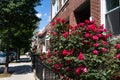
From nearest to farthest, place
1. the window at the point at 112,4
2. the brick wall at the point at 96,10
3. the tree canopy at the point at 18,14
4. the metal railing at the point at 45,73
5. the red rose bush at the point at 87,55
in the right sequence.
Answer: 1. the red rose bush at the point at 87,55
2. the window at the point at 112,4
3. the metal railing at the point at 45,73
4. the brick wall at the point at 96,10
5. the tree canopy at the point at 18,14

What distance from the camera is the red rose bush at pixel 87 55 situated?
5.87 metres

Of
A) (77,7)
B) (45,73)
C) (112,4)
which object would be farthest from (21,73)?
(112,4)

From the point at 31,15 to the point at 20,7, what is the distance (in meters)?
1.42

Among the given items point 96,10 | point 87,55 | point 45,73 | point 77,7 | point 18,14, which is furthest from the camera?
point 18,14

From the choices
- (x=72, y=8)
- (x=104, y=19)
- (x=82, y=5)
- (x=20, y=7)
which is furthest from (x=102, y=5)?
(x=20, y=7)

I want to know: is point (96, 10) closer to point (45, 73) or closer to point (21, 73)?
point (45, 73)

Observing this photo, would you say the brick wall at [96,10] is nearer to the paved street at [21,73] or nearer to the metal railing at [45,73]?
the metal railing at [45,73]

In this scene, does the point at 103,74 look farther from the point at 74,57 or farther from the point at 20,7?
the point at 20,7

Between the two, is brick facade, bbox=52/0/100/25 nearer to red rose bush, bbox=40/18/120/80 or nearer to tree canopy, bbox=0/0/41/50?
tree canopy, bbox=0/0/41/50

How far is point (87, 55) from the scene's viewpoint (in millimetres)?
5941

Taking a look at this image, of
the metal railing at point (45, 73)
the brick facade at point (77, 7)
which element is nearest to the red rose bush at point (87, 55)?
the metal railing at point (45, 73)

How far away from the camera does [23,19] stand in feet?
68.9

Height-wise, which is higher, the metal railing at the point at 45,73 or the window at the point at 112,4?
the window at the point at 112,4

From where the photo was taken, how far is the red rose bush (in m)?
5.87
